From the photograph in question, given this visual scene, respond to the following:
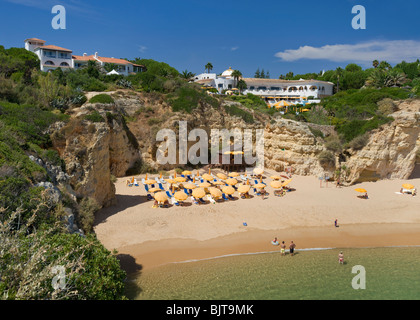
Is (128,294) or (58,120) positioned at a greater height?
(58,120)

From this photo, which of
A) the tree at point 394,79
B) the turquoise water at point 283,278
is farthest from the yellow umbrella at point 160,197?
the tree at point 394,79

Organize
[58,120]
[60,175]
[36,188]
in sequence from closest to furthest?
[36,188], [60,175], [58,120]

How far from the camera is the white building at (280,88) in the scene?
198 ft

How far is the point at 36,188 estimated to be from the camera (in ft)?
32.4

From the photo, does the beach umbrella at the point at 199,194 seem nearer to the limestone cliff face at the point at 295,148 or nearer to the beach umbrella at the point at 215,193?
the beach umbrella at the point at 215,193

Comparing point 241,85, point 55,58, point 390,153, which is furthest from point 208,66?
point 390,153

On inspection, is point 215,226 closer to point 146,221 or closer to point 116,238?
point 146,221

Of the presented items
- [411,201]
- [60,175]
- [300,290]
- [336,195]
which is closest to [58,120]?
[60,175]

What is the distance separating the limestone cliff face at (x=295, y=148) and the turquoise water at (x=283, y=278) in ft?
40.6

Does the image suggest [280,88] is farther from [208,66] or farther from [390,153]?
[390,153]

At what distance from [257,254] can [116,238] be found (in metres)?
6.97

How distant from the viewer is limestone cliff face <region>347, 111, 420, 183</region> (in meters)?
23.8

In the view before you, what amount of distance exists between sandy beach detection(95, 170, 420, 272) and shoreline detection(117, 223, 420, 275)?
0.04 m

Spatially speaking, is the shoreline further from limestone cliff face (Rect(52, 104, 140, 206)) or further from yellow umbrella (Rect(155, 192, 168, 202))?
limestone cliff face (Rect(52, 104, 140, 206))
